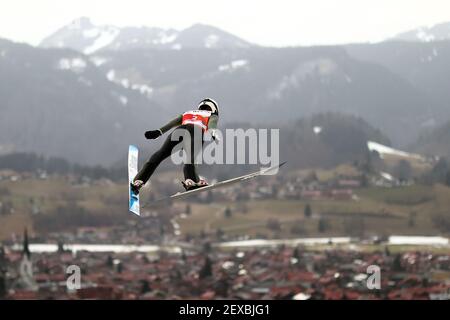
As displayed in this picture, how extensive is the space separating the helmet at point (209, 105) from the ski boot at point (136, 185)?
205 centimetres

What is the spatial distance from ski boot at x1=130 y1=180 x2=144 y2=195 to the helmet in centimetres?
205

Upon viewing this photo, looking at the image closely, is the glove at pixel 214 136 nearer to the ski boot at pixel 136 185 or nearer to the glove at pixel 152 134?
the glove at pixel 152 134

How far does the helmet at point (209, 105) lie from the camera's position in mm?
18875

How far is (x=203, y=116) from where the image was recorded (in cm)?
1902

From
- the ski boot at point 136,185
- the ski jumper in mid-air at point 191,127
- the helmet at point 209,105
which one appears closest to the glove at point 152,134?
the ski jumper in mid-air at point 191,127

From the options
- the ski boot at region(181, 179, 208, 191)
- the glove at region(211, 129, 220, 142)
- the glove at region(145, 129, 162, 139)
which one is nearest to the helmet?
the glove at region(211, 129, 220, 142)

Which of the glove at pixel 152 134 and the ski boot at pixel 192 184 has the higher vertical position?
the glove at pixel 152 134

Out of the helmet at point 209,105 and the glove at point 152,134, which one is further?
the helmet at point 209,105

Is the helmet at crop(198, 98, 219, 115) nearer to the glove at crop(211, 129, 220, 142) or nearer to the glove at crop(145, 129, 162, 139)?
the glove at crop(211, 129, 220, 142)

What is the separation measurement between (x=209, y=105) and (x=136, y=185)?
2.28m

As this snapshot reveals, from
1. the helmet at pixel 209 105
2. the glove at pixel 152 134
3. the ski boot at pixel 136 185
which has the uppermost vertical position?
the helmet at pixel 209 105

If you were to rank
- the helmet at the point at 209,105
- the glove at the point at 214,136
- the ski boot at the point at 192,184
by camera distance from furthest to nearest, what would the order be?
the ski boot at the point at 192,184 < the helmet at the point at 209,105 < the glove at the point at 214,136
